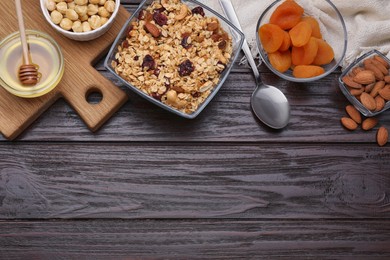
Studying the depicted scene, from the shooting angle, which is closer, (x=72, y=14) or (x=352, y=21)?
(x=72, y=14)

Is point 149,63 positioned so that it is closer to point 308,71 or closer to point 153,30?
point 153,30

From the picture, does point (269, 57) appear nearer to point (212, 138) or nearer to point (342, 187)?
point (212, 138)

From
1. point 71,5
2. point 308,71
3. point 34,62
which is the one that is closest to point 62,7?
point 71,5

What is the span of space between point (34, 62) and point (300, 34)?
0.53 metres

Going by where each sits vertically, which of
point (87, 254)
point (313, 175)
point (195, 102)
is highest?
point (195, 102)

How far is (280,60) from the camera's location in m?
1.18

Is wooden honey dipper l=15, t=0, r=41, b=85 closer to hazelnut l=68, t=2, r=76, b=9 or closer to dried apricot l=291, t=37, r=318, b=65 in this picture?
hazelnut l=68, t=2, r=76, b=9

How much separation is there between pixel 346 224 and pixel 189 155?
35cm

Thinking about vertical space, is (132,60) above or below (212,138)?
above

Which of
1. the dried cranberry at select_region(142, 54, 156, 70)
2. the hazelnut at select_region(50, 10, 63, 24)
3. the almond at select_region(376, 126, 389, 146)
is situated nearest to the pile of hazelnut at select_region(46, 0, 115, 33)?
the hazelnut at select_region(50, 10, 63, 24)

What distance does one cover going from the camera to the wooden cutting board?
1.13m

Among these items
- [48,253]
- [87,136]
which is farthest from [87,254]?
[87,136]

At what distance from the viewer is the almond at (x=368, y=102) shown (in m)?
1.16

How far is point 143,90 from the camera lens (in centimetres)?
111
